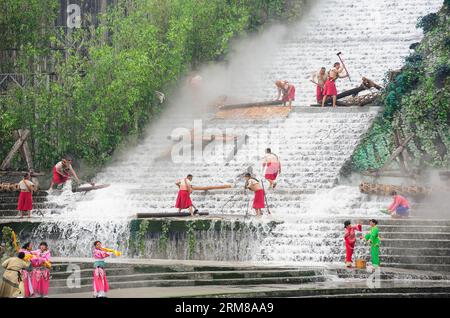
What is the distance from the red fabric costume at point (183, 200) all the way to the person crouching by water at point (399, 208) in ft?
16.0

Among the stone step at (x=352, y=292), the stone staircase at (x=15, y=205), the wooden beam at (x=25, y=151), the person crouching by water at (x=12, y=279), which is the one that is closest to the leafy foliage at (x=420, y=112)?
the stone staircase at (x=15, y=205)

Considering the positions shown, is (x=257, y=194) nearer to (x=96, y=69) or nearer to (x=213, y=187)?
(x=213, y=187)

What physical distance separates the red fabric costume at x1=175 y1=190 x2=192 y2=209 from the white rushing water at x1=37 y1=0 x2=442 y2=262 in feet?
3.65

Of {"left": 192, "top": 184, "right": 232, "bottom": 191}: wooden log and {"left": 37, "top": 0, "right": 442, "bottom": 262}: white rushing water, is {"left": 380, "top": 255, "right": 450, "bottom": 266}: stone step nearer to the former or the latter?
{"left": 37, "top": 0, "right": 442, "bottom": 262}: white rushing water

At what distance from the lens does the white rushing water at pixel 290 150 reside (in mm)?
34688

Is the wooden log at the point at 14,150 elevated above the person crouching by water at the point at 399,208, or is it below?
above

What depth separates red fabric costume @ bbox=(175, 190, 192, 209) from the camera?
35.0 m

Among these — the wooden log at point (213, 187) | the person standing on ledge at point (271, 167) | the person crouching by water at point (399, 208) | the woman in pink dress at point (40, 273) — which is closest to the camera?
the woman in pink dress at point (40, 273)

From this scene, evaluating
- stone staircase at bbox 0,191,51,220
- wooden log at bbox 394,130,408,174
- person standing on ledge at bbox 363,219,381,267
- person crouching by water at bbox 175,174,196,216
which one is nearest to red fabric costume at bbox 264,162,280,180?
person crouching by water at bbox 175,174,196,216

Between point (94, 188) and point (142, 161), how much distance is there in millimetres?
3233

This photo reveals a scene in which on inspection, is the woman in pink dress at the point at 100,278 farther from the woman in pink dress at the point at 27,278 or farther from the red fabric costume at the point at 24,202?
the red fabric costume at the point at 24,202

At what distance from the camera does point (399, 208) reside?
33000 millimetres
